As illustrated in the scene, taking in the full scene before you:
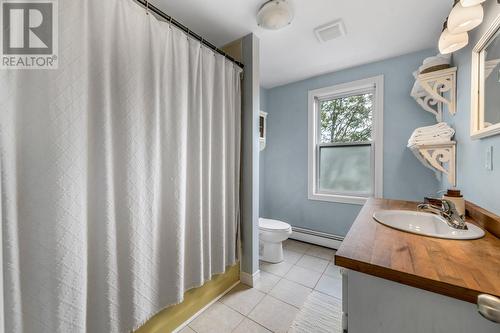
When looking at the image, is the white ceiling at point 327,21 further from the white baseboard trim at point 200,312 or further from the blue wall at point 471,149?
the white baseboard trim at point 200,312

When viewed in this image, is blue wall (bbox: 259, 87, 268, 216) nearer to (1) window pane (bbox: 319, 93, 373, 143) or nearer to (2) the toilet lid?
(2) the toilet lid

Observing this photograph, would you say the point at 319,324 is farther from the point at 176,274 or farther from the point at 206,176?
the point at 206,176

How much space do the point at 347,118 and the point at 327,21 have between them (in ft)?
4.11

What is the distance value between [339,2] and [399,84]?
4.02ft

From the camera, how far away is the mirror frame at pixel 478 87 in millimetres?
1056

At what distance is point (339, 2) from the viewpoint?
1.42m

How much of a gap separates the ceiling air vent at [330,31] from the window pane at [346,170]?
1293mm

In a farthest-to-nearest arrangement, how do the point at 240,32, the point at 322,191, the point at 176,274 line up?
the point at 322,191 → the point at 240,32 → the point at 176,274

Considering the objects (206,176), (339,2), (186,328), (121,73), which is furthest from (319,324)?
(339,2)

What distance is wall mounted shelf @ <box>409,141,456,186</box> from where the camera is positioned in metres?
1.47

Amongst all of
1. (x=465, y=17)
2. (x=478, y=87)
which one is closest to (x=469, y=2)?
(x=465, y=17)

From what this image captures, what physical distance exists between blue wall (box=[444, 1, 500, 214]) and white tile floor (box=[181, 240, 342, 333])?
124 cm

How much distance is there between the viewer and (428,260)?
0.66 meters

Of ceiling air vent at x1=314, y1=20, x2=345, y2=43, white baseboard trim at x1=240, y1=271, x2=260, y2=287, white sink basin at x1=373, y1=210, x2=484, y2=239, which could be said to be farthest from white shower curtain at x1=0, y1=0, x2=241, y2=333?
white sink basin at x1=373, y1=210, x2=484, y2=239
